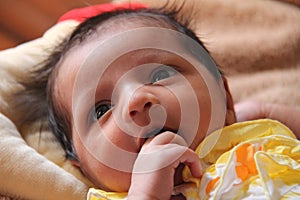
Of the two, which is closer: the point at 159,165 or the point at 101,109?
the point at 159,165

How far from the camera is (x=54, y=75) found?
1006 millimetres

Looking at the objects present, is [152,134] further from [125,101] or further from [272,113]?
[272,113]

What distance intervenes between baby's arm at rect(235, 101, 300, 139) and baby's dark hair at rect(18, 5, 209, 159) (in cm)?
16

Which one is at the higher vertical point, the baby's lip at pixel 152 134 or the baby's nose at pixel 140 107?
the baby's nose at pixel 140 107

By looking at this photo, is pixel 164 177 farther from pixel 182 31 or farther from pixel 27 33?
pixel 27 33

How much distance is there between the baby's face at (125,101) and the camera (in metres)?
0.82

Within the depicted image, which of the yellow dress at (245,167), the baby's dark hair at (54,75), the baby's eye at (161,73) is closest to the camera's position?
the yellow dress at (245,167)

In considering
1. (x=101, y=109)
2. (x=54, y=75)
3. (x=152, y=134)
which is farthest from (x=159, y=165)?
(x=54, y=75)

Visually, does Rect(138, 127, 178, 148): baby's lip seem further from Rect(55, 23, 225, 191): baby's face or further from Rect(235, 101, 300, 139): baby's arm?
Rect(235, 101, 300, 139): baby's arm

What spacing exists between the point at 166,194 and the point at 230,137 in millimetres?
159

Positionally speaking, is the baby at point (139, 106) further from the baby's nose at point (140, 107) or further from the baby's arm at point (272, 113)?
the baby's arm at point (272, 113)

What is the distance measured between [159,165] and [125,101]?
0.11 m

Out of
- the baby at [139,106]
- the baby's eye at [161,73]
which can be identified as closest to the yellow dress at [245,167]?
the baby at [139,106]

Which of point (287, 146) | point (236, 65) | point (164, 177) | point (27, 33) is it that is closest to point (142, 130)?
point (164, 177)
